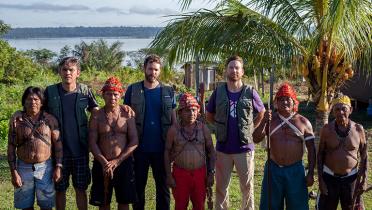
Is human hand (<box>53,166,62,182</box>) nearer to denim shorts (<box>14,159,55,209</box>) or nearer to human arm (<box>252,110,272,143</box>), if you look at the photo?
denim shorts (<box>14,159,55,209</box>)

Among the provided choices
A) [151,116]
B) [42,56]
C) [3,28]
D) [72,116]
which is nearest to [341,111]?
[151,116]

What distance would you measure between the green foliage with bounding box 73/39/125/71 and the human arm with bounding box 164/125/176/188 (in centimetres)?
3040

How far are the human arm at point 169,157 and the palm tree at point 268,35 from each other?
7.07ft

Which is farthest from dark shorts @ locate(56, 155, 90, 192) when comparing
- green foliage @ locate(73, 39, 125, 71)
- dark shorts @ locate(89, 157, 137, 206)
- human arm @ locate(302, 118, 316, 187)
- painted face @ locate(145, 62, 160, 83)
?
green foliage @ locate(73, 39, 125, 71)

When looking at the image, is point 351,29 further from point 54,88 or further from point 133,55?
point 133,55

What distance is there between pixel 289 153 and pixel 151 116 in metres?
1.46

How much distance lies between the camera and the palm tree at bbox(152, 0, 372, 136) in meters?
7.25

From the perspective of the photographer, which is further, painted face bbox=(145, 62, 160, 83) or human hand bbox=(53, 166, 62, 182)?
painted face bbox=(145, 62, 160, 83)

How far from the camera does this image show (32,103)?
5.28m

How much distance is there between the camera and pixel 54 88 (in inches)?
217

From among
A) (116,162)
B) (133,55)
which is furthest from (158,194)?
(133,55)

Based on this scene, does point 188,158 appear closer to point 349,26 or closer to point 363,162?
point 363,162

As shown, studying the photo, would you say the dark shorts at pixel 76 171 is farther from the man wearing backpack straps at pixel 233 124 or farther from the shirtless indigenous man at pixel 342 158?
the shirtless indigenous man at pixel 342 158

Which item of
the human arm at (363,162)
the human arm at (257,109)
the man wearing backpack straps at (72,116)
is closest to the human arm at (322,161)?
the human arm at (363,162)
